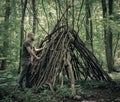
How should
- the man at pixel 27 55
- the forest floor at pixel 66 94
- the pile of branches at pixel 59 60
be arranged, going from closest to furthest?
the forest floor at pixel 66 94
the pile of branches at pixel 59 60
the man at pixel 27 55

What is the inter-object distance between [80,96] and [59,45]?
7.45 feet

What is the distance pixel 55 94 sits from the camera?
6.49m

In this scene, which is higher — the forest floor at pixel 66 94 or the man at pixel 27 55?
the man at pixel 27 55

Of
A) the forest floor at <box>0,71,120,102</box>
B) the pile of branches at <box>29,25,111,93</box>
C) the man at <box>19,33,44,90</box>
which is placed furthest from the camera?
the man at <box>19,33,44,90</box>

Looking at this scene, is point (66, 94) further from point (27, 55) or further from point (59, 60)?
point (27, 55)

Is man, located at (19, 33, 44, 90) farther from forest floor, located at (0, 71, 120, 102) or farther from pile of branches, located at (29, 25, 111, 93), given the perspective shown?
forest floor, located at (0, 71, 120, 102)

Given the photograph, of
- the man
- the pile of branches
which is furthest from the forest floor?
the pile of branches

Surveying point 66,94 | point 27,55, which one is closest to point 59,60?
point 27,55

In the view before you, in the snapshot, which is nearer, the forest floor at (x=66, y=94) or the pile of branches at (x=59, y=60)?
the forest floor at (x=66, y=94)

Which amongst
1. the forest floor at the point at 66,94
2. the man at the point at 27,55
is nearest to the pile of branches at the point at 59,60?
the man at the point at 27,55

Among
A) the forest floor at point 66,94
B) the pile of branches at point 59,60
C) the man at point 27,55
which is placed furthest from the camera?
the man at point 27,55

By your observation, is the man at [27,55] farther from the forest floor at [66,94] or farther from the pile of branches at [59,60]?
the forest floor at [66,94]

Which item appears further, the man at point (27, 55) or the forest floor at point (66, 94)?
the man at point (27, 55)

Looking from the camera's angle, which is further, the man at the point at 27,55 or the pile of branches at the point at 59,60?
the man at the point at 27,55
